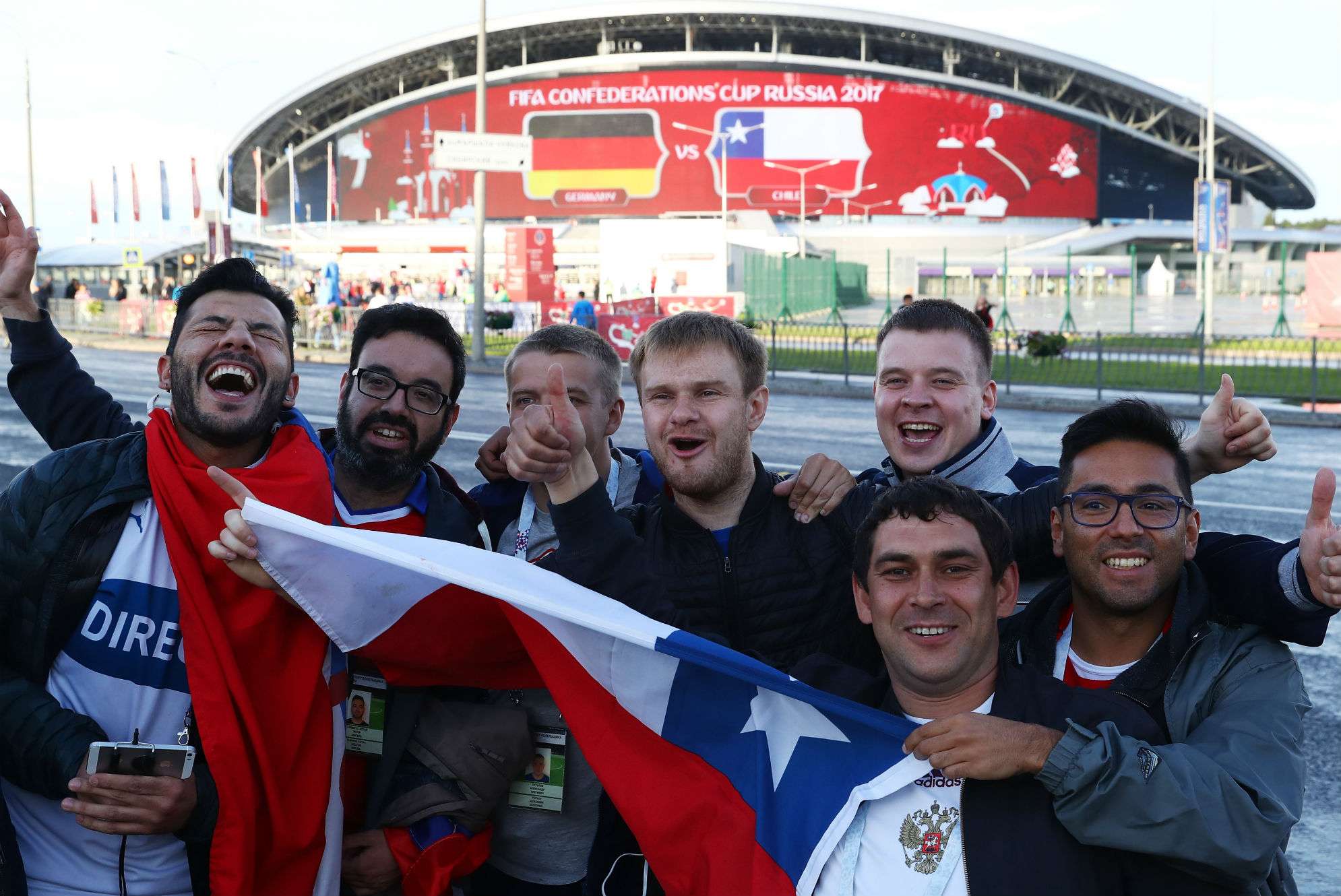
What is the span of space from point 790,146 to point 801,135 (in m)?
1.04

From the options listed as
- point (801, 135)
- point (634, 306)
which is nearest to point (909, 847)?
point (634, 306)

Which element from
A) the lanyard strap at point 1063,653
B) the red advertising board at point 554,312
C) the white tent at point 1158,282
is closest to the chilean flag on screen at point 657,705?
the lanyard strap at point 1063,653

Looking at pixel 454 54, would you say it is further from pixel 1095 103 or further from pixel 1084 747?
pixel 1084 747

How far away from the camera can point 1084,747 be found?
7.73 feet

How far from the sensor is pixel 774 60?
88875 mm

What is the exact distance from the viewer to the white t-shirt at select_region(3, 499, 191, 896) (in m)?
2.67

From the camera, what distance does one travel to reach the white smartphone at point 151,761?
8.39ft

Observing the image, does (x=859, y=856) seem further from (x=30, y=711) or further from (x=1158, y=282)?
(x=1158, y=282)

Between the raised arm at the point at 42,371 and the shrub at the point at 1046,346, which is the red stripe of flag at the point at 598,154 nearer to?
the shrub at the point at 1046,346

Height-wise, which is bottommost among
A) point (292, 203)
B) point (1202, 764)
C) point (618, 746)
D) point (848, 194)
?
point (618, 746)

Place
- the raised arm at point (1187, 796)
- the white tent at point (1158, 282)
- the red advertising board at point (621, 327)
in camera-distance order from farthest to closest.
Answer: the white tent at point (1158, 282) → the red advertising board at point (621, 327) → the raised arm at point (1187, 796)

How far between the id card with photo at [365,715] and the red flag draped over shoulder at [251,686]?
0.19 m

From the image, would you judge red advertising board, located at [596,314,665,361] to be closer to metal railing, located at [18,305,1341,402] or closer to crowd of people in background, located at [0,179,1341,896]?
metal railing, located at [18,305,1341,402]

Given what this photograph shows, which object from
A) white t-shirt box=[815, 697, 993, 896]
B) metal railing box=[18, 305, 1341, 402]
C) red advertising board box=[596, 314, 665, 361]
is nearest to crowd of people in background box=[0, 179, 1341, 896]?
white t-shirt box=[815, 697, 993, 896]
